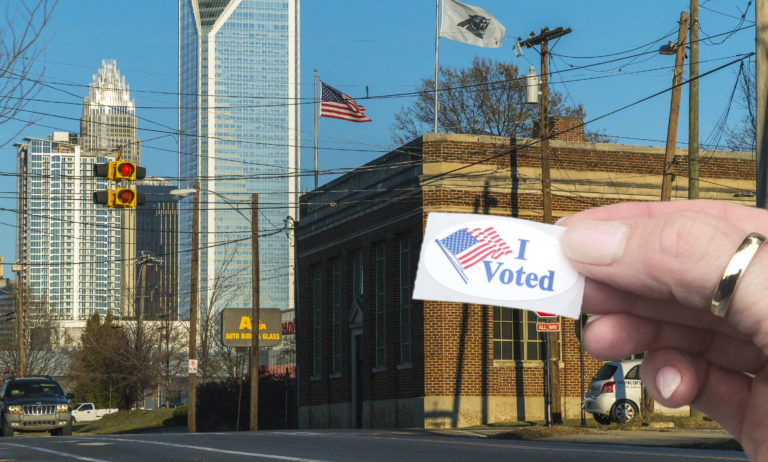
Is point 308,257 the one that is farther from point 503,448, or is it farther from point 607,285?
point 607,285

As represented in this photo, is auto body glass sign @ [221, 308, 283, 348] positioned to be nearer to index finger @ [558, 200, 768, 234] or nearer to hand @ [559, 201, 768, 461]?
hand @ [559, 201, 768, 461]

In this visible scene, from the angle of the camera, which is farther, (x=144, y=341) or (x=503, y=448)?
(x=144, y=341)

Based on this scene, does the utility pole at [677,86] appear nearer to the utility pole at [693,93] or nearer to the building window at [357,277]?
the utility pole at [693,93]

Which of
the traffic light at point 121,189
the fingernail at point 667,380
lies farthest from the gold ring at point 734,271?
the traffic light at point 121,189

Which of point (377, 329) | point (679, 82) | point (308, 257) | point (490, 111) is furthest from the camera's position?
point (490, 111)

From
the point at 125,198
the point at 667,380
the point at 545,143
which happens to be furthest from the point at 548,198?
the point at 667,380

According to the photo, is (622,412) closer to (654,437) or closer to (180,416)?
(654,437)

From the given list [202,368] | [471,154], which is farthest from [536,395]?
[202,368]
